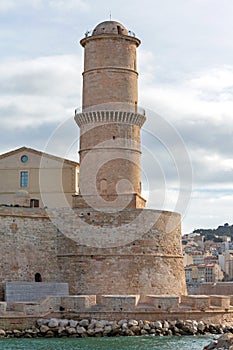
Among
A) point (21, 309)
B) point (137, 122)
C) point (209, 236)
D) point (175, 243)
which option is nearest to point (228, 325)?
point (175, 243)

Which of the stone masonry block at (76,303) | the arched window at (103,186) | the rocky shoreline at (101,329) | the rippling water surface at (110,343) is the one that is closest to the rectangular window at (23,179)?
the arched window at (103,186)

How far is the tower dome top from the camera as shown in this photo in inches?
1018

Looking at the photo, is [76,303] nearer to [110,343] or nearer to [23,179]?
[110,343]

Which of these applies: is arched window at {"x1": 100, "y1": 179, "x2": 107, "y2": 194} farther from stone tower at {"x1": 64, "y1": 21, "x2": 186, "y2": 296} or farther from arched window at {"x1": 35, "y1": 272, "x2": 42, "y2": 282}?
arched window at {"x1": 35, "y1": 272, "x2": 42, "y2": 282}

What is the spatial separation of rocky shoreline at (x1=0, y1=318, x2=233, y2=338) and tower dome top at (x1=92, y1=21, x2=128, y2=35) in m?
10.3

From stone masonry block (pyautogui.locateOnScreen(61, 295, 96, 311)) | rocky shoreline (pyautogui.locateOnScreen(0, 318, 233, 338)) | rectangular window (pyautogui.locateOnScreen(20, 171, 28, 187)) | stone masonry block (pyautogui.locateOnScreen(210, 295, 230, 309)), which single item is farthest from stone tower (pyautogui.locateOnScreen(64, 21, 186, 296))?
rectangular window (pyautogui.locateOnScreen(20, 171, 28, 187))

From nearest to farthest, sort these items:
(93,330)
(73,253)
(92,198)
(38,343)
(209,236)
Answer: (38,343), (93,330), (73,253), (92,198), (209,236)

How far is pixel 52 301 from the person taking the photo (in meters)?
20.5

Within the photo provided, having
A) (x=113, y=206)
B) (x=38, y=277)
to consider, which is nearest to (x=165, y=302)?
(x=38, y=277)

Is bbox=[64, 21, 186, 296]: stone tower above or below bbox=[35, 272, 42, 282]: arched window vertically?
above

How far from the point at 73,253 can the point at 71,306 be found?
2.99 m

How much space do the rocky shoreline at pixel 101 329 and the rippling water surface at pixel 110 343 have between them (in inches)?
16.9

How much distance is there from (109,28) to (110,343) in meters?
11.7

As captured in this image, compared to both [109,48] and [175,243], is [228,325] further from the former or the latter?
[109,48]
